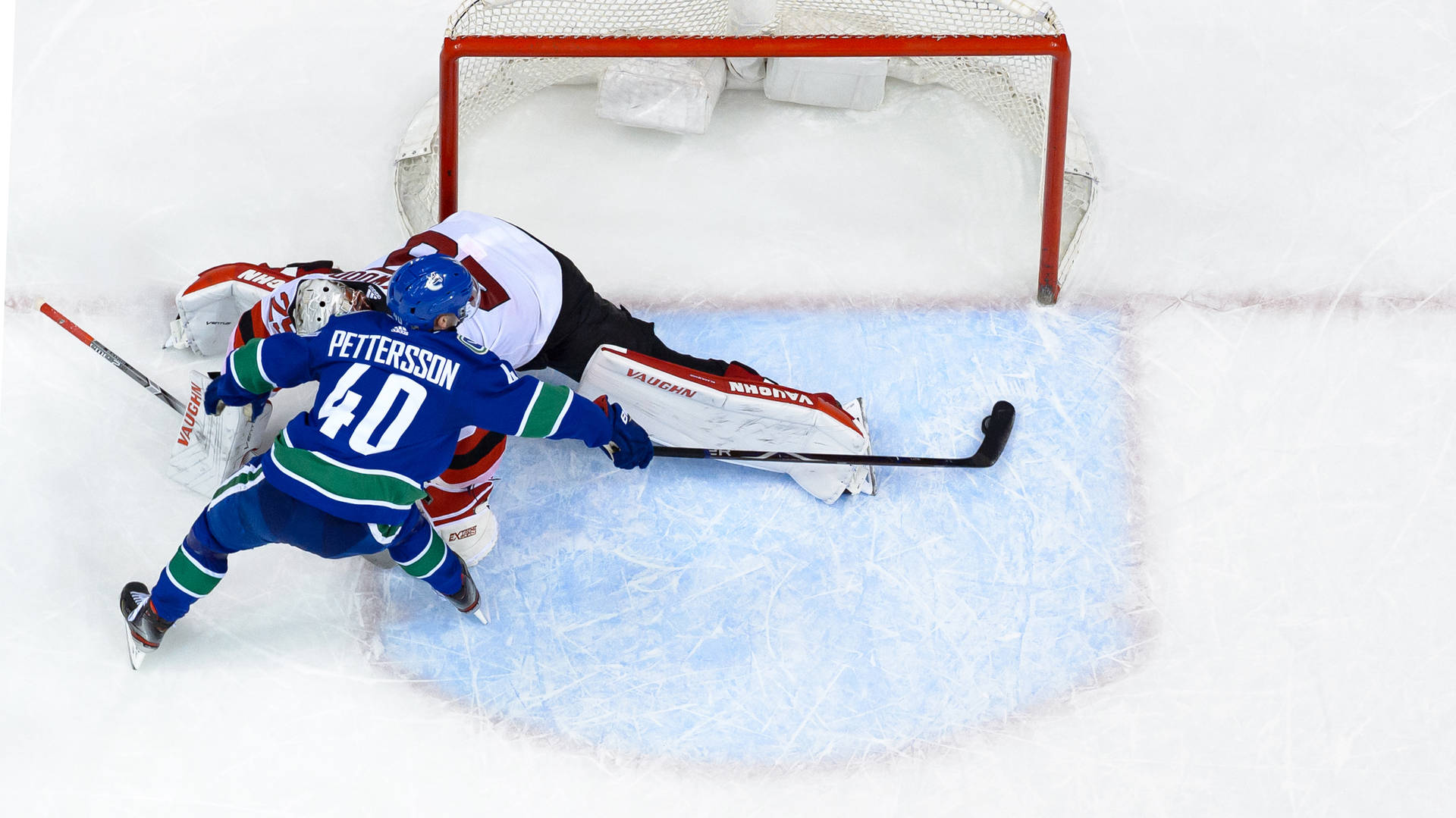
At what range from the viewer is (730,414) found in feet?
9.14

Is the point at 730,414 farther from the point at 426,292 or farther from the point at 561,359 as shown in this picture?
the point at 426,292

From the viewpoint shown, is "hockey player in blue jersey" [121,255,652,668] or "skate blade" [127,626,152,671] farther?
"skate blade" [127,626,152,671]

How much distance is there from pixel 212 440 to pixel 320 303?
0.66 meters

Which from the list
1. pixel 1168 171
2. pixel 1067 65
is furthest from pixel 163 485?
pixel 1168 171

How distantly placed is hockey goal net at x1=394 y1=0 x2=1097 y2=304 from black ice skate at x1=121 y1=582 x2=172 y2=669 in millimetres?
1123

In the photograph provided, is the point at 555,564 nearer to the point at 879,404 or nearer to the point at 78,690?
the point at 879,404

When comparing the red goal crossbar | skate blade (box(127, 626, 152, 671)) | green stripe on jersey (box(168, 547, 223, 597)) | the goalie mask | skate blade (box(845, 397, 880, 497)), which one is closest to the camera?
the goalie mask

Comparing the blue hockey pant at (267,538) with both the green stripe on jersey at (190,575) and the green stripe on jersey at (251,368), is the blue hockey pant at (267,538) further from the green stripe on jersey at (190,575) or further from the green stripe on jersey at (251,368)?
the green stripe on jersey at (251,368)

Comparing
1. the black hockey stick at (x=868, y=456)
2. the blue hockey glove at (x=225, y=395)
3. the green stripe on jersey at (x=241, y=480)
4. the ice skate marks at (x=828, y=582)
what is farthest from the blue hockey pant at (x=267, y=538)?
the black hockey stick at (x=868, y=456)

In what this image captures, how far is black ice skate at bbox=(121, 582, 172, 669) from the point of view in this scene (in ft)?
9.01

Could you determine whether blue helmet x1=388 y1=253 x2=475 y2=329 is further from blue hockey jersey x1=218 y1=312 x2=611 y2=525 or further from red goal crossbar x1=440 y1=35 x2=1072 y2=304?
red goal crossbar x1=440 y1=35 x2=1072 y2=304

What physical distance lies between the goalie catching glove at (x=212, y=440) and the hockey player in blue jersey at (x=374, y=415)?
1.15 ft

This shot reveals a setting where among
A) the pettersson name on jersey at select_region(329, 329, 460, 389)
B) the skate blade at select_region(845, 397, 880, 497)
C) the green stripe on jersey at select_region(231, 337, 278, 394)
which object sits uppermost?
the pettersson name on jersey at select_region(329, 329, 460, 389)

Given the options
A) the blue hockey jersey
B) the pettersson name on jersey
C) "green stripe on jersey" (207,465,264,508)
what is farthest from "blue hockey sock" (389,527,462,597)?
the pettersson name on jersey
